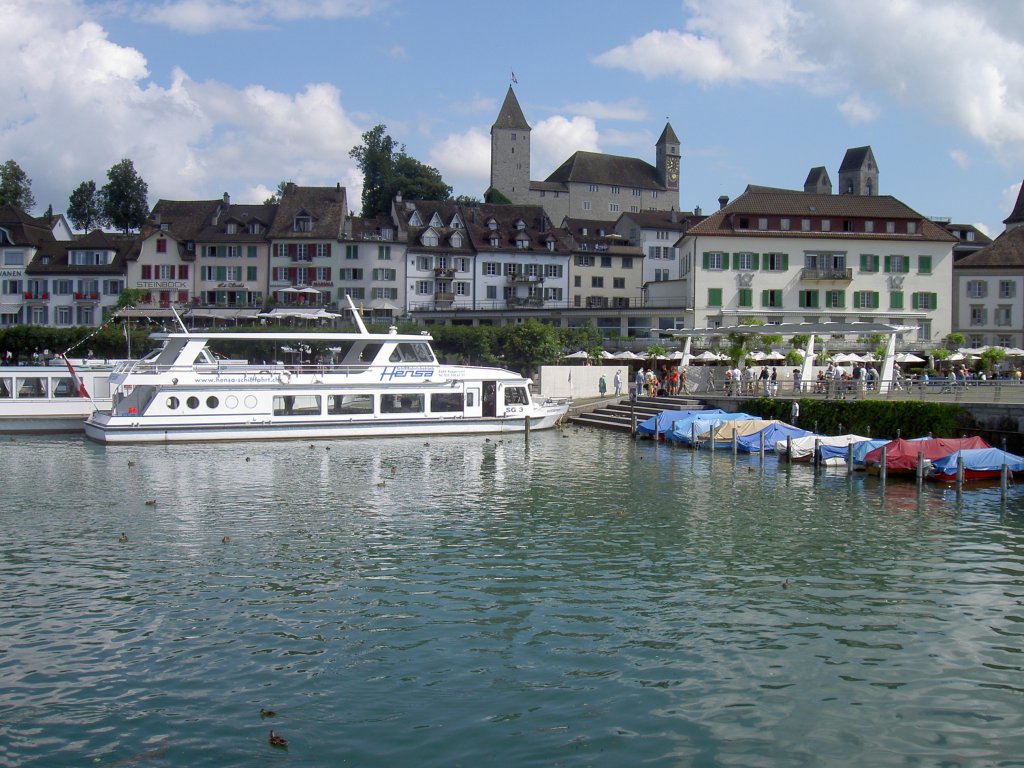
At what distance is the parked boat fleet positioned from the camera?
2986cm

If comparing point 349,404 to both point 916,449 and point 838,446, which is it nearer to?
point 838,446

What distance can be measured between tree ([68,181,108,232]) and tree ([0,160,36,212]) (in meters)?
4.36

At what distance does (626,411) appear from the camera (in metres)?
48.2

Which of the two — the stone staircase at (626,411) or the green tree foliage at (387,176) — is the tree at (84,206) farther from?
the stone staircase at (626,411)

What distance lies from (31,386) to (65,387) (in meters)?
1.33

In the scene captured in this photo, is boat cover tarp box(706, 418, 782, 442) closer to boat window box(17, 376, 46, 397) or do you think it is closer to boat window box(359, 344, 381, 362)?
boat window box(359, 344, 381, 362)

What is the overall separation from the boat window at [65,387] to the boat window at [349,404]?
38.6 ft

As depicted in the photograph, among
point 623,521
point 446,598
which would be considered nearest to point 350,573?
point 446,598

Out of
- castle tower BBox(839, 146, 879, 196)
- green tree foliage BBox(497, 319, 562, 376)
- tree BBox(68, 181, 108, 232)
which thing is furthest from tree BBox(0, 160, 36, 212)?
castle tower BBox(839, 146, 879, 196)

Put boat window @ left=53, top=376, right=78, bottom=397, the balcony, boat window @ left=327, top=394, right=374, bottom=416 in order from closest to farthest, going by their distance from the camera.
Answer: boat window @ left=327, top=394, right=374, bottom=416
boat window @ left=53, top=376, right=78, bottom=397
the balcony


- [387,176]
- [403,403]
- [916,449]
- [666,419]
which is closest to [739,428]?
[666,419]

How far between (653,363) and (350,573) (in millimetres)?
42788

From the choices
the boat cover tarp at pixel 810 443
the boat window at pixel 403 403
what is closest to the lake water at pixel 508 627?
the boat cover tarp at pixel 810 443

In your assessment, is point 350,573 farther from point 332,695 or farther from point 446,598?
point 332,695
